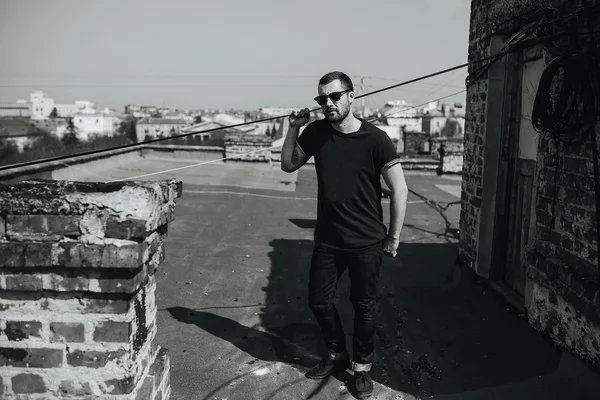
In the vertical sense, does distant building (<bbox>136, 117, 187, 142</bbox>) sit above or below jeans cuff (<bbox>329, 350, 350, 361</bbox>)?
above

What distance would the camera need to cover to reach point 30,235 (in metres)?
2.50

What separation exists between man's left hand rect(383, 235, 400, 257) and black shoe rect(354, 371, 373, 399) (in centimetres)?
83

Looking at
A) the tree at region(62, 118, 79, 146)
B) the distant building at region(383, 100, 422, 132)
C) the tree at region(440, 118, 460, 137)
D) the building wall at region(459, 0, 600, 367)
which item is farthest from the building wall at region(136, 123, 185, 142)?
the building wall at region(459, 0, 600, 367)

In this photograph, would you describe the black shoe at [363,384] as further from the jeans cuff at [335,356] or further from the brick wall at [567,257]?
the brick wall at [567,257]

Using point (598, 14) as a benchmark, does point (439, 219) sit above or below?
below

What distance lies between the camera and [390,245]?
3.86 metres

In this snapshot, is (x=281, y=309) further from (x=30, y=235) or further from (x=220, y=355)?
(x=30, y=235)

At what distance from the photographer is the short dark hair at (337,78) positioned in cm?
376

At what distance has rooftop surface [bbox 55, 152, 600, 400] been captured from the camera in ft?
12.8

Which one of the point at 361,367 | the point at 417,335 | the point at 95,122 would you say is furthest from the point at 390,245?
the point at 95,122

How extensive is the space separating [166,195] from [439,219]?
816 centimetres

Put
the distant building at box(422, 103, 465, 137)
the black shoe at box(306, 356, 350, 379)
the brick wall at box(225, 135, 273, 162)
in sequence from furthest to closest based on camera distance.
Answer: the distant building at box(422, 103, 465, 137), the brick wall at box(225, 135, 273, 162), the black shoe at box(306, 356, 350, 379)

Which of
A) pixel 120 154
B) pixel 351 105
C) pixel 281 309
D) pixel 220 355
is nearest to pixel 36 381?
pixel 220 355

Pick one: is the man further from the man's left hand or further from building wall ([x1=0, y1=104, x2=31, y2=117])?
building wall ([x1=0, y1=104, x2=31, y2=117])
